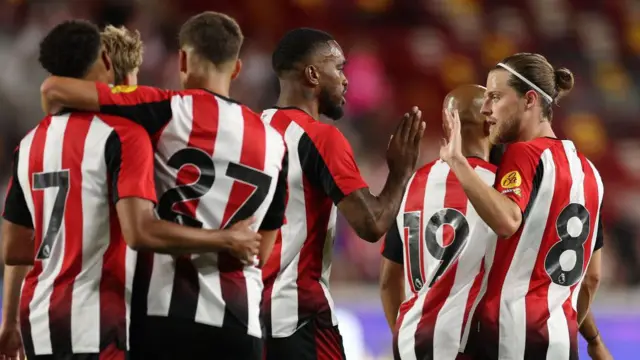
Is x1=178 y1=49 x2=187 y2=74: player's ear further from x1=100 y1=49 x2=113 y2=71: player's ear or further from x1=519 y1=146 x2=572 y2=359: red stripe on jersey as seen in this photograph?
x1=519 y1=146 x2=572 y2=359: red stripe on jersey

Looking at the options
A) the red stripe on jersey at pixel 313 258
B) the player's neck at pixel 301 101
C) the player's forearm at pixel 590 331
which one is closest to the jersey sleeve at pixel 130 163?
the red stripe on jersey at pixel 313 258

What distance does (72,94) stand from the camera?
383 cm

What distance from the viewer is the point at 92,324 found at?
3766mm

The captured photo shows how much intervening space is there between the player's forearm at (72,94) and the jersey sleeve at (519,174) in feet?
5.36

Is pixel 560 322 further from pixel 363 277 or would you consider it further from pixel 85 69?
pixel 363 277

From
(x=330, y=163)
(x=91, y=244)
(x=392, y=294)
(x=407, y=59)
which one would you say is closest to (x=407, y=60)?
(x=407, y=59)

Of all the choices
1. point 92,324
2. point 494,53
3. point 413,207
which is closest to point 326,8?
point 494,53

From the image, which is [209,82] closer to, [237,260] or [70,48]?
[70,48]

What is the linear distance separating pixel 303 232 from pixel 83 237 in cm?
116

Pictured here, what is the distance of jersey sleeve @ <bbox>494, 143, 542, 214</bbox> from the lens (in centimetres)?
427

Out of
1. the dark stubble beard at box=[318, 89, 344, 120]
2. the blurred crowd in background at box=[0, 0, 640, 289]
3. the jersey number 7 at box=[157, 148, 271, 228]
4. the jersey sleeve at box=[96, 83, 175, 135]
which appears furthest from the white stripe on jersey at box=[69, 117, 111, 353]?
the blurred crowd in background at box=[0, 0, 640, 289]

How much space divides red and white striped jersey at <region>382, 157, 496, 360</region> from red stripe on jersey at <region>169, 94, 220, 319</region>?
1160 millimetres

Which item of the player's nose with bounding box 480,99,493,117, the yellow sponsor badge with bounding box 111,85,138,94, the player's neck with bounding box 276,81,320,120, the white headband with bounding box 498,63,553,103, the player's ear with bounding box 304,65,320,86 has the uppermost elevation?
the white headband with bounding box 498,63,553,103

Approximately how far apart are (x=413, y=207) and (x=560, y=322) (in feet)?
2.63
